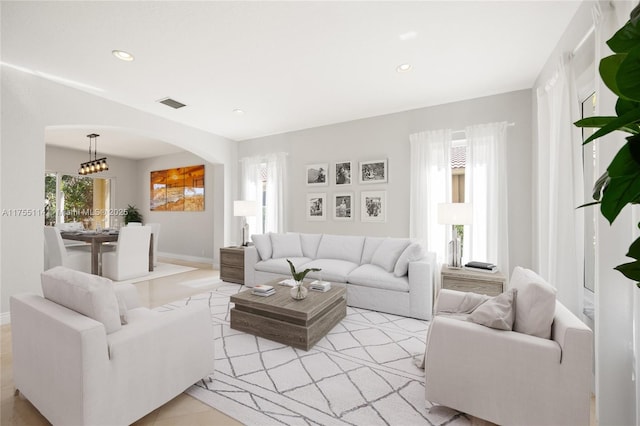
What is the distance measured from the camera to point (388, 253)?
12.1 ft

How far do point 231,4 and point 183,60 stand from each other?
108cm

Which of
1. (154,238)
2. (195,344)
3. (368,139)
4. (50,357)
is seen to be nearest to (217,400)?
(195,344)

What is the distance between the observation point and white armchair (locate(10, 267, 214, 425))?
4.33 ft

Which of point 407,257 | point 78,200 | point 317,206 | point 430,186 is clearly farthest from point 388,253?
point 78,200

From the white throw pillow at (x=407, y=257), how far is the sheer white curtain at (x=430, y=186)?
794mm

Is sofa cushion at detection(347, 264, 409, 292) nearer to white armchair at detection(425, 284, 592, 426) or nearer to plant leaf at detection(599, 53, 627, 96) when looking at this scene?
white armchair at detection(425, 284, 592, 426)

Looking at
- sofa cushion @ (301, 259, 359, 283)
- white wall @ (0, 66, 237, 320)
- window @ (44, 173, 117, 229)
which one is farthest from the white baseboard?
sofa cushion @ (301, 259, 359, 283)

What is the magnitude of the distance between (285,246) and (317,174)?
151 cm

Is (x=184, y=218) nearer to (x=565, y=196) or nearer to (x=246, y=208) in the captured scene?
(x=246, y=208)

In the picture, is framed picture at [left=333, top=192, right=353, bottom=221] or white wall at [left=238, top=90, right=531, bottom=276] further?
framed picture at [left=333, top=192, right=353, bottom=221]

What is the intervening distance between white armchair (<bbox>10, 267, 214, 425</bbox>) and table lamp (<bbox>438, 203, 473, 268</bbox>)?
9.55 ft

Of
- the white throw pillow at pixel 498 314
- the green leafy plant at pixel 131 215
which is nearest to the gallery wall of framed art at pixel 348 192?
the white throw pillow at pixel 498 314

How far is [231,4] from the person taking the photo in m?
2.13

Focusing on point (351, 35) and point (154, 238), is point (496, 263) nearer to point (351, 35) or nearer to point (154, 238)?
point (351, 35)
